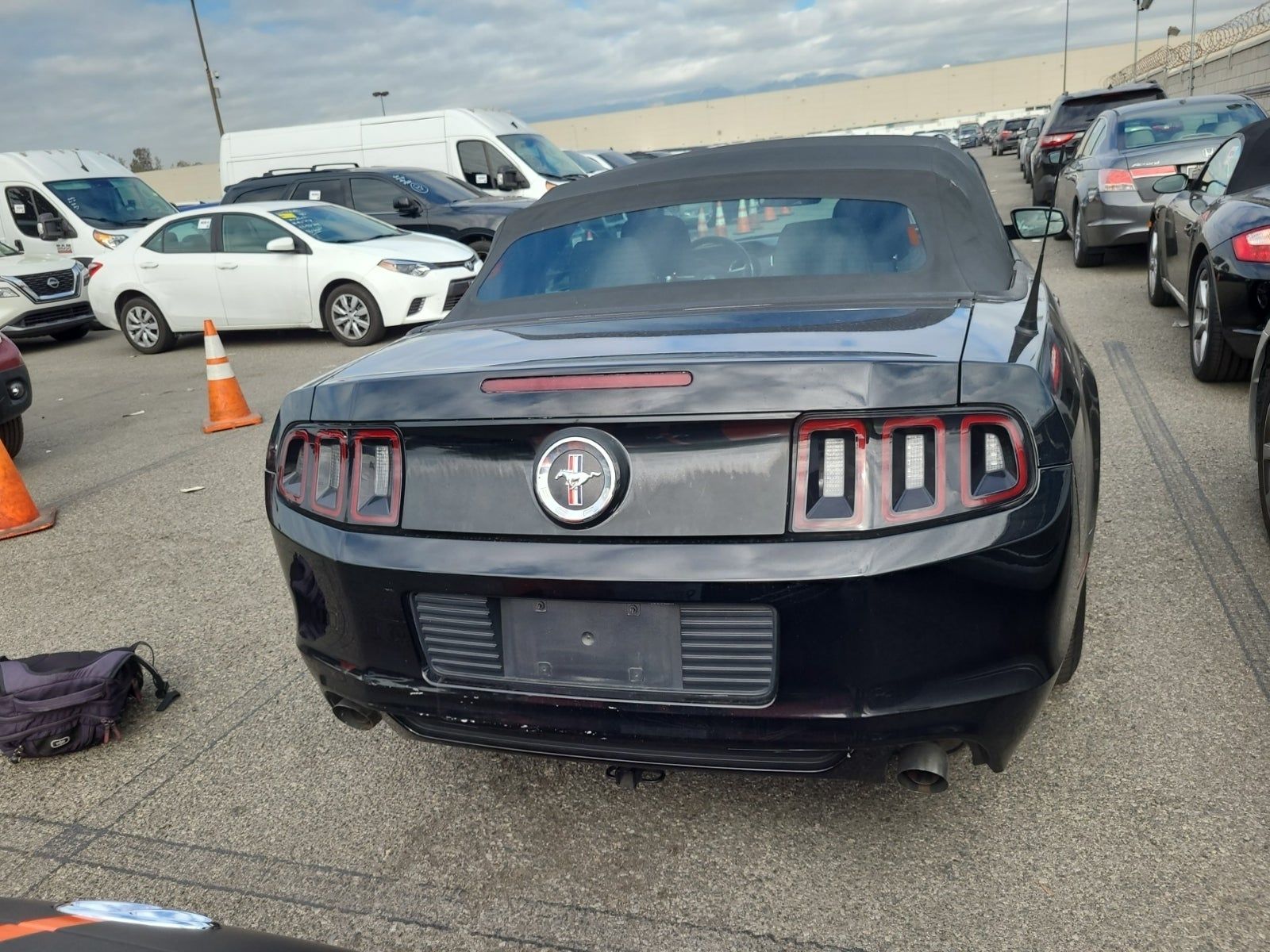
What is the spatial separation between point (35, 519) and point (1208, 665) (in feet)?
18.2

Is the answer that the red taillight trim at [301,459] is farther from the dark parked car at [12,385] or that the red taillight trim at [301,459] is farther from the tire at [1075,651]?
the dark parked car at [12,385]

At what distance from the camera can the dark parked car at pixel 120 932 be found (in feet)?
4.45

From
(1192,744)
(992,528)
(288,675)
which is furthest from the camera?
(288,675)

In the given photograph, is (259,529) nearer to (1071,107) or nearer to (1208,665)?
(1208,665)

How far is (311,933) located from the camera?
237 centimetres

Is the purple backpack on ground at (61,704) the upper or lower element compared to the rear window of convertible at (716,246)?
lower

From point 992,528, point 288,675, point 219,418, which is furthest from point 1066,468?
point 219,418

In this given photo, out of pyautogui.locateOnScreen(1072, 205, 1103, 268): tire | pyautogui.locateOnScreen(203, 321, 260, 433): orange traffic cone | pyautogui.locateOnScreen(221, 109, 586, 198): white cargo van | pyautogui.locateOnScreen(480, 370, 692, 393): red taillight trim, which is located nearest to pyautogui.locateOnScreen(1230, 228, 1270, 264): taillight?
pyautogui.locateOnScreen(480, 370, 692, 393): red taillight trim

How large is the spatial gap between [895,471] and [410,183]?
1302 centimetres

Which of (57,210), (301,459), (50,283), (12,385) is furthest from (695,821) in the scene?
(57,210)

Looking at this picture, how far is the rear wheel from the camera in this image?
27.8 feet

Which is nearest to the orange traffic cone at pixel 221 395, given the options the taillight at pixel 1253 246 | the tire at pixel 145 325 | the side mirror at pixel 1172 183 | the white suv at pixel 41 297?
the tire at pixel 145 325

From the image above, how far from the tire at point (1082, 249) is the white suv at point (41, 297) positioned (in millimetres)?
12177

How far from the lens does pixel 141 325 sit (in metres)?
12.4
